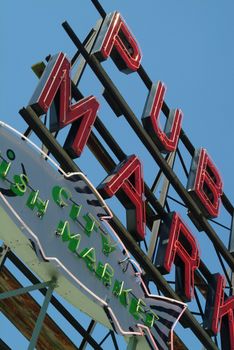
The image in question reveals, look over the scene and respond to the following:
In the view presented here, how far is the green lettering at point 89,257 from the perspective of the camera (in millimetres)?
11289

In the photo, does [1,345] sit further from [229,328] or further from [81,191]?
[229,328]

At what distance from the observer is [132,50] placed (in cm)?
1862

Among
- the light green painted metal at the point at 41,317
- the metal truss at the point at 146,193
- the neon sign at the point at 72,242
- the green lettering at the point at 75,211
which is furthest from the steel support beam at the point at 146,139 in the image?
the light green painted metal at the point at 41,317

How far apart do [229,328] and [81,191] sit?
7.88 m

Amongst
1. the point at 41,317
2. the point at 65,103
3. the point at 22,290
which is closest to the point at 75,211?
the point at 22,290

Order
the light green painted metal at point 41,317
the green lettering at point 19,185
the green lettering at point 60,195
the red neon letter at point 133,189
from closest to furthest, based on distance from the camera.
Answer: the light green painted metal at point 41,317
the green lettering at point 19,185
the green lettering at point 60,195
the red neon letter at point 133,189

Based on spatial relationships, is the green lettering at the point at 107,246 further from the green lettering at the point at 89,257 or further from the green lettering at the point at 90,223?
the green lettering at the point at 89,257

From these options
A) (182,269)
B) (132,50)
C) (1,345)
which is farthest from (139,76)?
(1,345)

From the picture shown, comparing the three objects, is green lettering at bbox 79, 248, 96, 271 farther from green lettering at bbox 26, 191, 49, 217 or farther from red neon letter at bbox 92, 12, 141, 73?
red neon letter at bbox 92, 12, 141, 73

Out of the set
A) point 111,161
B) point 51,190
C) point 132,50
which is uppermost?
point 132,50

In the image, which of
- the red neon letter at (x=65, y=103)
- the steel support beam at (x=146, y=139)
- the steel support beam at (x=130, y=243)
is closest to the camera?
the steel support beam at (x=130, y=243)

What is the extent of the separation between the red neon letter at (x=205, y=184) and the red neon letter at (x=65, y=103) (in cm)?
429

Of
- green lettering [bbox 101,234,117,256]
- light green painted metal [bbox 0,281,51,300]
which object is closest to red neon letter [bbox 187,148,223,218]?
green lettering [bbox 101,234,117,256]

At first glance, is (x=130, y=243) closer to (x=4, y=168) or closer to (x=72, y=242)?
(x=72, y=242)
